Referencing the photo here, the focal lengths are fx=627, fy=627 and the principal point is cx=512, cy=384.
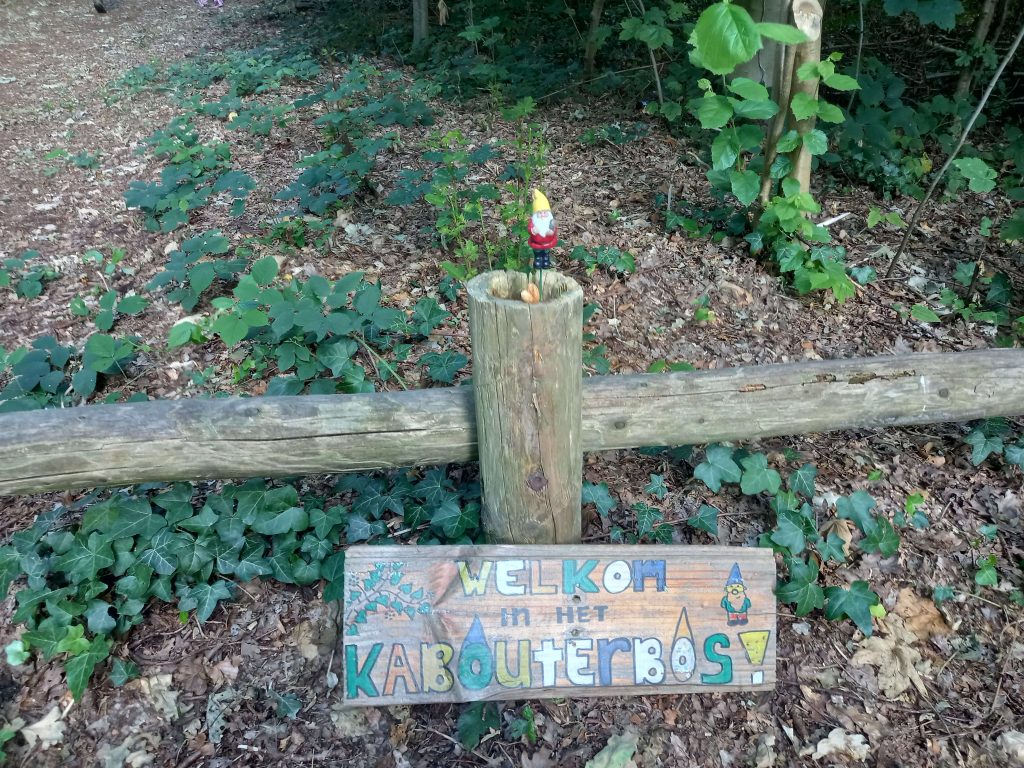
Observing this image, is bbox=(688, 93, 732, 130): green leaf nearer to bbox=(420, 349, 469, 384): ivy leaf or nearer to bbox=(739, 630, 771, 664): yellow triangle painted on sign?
bbox=(420, 349, 469, 384): ivy leaf

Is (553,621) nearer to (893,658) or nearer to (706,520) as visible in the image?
(706,520)

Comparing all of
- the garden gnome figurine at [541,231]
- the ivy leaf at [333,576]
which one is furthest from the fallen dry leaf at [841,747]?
the garden gnome figurine at [541,231]

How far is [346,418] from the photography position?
197cm

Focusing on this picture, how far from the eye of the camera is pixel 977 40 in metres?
4.42

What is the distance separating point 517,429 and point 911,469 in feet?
6.34

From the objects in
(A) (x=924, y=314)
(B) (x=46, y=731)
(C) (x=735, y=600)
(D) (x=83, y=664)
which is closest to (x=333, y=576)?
(D) (x=83, y=664)

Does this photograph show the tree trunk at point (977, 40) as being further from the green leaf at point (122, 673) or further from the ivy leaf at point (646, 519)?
the green leaf at point (122, 673)

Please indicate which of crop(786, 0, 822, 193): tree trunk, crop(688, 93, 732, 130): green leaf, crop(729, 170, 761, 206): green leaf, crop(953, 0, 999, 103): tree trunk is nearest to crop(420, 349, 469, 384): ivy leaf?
crop(688, 93, 732, 130): green leaf

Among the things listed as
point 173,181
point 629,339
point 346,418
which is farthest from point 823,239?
point 173,181

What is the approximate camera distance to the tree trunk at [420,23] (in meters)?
7.30

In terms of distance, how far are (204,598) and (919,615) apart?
2.56m

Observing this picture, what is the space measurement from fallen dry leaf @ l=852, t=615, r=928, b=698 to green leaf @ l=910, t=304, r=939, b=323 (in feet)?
6.01

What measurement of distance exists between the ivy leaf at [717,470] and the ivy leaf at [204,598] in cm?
176

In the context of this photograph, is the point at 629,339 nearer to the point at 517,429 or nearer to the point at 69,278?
the point at 517,429
